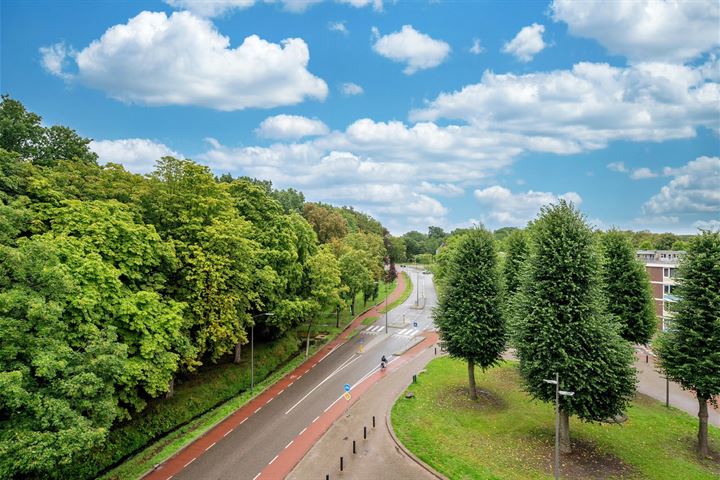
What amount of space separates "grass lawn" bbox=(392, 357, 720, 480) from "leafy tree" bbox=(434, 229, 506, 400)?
10.8ft

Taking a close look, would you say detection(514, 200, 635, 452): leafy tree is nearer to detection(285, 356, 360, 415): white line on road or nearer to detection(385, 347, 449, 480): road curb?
detection(385, 347, 449, 480): road curb

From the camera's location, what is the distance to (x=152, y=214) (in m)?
31.5

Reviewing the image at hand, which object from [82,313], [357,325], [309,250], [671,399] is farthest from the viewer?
[357,325]

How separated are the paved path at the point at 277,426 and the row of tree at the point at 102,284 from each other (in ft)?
14.3

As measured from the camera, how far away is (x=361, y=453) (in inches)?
982

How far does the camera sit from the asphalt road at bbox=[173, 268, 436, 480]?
78.9 ft

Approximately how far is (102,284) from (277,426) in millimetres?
13871

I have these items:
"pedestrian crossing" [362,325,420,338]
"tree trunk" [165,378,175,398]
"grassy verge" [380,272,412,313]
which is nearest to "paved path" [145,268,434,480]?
"tree trunk" [165,378,175,398]

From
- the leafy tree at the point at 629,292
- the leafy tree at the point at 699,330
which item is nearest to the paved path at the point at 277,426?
the leafy tree at the point at 629,292

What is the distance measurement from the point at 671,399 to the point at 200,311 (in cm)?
3588

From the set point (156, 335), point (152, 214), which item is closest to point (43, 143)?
point (152, 214)

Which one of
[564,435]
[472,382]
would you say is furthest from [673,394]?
[564,435]

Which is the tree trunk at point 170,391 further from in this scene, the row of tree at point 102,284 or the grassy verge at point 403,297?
the grassy verge at point 403,297

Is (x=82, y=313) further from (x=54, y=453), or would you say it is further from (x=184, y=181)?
(x=184, y=181)
